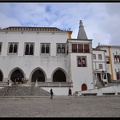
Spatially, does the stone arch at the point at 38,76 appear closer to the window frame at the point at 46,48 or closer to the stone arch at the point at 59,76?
the stone arch at the point at 59,76

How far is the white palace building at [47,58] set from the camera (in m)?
25.9

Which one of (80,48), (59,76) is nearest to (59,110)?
(80,48)

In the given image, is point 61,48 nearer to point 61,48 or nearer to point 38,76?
point 61,48

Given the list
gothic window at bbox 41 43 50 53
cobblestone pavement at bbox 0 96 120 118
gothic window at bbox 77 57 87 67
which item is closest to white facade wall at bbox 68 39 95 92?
gothic window at bbox 77 57 87 67

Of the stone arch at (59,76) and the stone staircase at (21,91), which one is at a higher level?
the stone arch at (59,76)

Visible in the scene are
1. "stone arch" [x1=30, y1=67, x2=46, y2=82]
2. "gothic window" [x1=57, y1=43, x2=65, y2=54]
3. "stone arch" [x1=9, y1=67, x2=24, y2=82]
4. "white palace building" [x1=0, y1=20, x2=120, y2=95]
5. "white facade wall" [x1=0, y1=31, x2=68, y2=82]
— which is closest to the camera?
"white palace building" [x1=0, y1=20, x2=120, y2=95]

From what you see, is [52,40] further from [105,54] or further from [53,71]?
[105,54]

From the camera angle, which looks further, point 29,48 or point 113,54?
point 113,54

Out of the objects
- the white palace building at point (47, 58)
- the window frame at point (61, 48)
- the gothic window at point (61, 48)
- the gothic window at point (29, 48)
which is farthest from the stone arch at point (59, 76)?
the gothic window at point (29, 48)

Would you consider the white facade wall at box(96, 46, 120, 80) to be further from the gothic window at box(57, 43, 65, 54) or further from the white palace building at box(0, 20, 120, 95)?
the gothic window at box(57, 43, 65, 54)

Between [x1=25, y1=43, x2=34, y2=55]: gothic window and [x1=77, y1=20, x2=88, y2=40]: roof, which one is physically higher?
[x1=77, y1=20, x2=88, y2=40]: roof

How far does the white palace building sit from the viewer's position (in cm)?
2591

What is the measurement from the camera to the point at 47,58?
2803 cm

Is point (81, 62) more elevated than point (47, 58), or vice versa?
point (47, 58)
